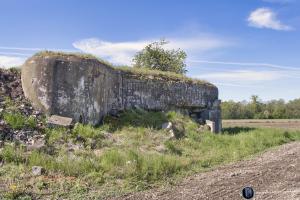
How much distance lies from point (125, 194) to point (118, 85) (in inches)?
280

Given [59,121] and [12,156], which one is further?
[59,121]

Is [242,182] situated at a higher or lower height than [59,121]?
lower

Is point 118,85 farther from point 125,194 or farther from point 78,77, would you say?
point 125,194

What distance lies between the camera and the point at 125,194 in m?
6.96

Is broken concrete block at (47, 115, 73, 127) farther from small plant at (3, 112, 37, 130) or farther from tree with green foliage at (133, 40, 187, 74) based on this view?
tree with green foliage at (133, 40, 187, 74)

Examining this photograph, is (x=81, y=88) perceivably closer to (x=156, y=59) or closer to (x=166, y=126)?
(x=166, y=126)

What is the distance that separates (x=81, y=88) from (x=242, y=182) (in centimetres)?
542

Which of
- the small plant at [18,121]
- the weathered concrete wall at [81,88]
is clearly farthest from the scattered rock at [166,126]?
the small plant at [18,121]

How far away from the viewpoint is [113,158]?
8555 millimetres

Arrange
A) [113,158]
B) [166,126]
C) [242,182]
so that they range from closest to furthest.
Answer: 1. [242,182]
2. [113,158]
3. [166,126]

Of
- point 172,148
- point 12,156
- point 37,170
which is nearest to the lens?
point 37,170

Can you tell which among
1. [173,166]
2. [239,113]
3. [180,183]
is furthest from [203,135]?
[239,113]

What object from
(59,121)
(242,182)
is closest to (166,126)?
(59,121)

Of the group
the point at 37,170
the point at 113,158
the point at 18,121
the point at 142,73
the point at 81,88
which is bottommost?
the point at 37,170
